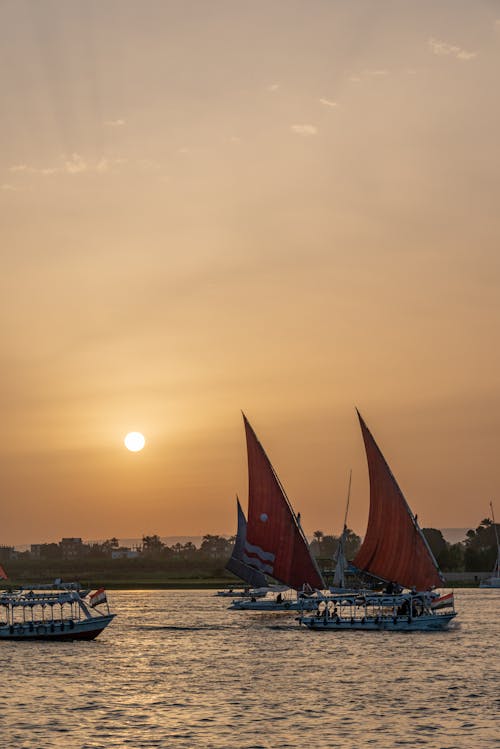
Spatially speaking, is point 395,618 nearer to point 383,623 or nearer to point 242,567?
point 383,623

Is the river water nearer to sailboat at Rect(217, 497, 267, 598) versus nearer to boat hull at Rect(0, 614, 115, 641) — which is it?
boat hull at Rect(0, 614, 115, 641)

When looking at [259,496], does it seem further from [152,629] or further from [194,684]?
[194,684]

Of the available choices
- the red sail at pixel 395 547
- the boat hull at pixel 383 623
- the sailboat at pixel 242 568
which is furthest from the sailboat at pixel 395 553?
the sailboat at pixel 242 568

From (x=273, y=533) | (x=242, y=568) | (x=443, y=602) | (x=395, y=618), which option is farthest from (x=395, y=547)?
(x=242, y=568)

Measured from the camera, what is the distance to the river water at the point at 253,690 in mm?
50938

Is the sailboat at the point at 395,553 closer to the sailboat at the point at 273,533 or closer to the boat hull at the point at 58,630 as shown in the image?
the sailboat at the point at 273,533

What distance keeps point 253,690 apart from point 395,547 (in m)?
38.7

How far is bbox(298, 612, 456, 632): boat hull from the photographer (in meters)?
96.9

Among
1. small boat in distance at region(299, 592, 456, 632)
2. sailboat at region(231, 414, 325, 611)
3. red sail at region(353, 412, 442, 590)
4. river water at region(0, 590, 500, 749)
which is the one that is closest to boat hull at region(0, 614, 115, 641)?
river water at region(0, 590, 500, 749)

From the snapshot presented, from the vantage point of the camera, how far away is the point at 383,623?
97062 millimetres

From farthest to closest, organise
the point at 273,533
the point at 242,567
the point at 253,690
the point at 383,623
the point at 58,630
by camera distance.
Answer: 1. the point at 242,567
2. the point at 273,533
3. the point at 383,623
4. the point at 58,630
5. the point at 253,690

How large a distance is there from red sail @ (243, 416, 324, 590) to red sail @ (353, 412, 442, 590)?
29.4 feet

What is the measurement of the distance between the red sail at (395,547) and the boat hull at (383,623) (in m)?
4.06

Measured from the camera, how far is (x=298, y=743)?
161 ft
